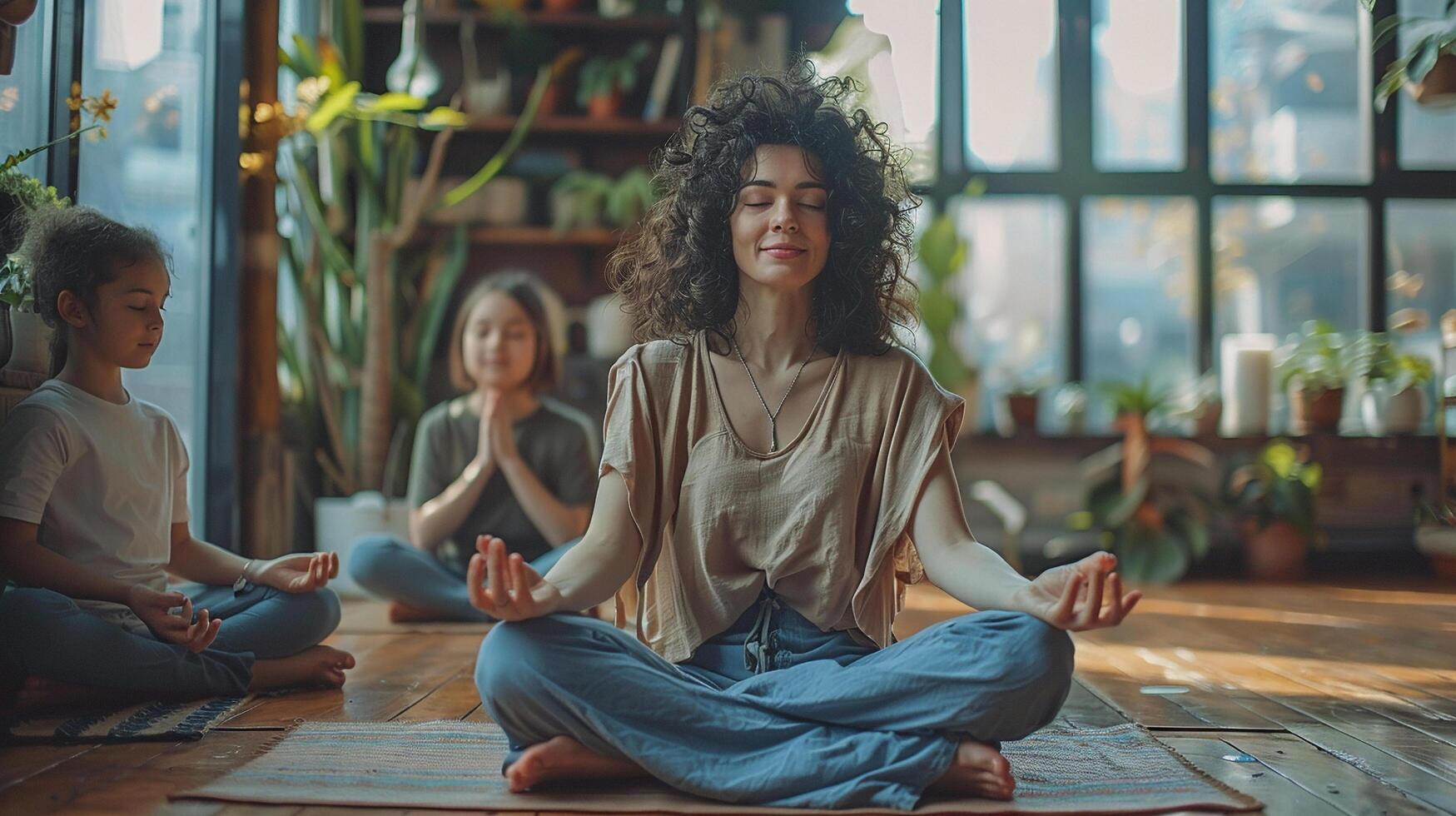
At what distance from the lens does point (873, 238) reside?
1736 millimetres

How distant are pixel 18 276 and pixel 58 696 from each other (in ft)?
2.10

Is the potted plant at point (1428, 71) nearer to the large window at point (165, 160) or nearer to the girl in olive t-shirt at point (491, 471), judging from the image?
the girl in olive t-shirt at point (491, 471)

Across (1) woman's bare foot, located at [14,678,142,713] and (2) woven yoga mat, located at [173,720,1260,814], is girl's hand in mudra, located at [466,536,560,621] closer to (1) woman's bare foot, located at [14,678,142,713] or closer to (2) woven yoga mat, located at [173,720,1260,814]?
(2) woven yoga mat, located at [173,720,1260,814]

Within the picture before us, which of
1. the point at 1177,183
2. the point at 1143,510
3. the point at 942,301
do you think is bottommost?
the point at 1143,510

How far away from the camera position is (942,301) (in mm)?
4641

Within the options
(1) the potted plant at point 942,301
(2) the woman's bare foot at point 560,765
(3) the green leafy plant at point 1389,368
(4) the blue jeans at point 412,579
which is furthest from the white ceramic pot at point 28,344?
(3) the green leafy plant at point 1389,368

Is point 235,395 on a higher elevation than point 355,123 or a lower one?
lower

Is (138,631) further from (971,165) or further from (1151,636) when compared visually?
(971,165)

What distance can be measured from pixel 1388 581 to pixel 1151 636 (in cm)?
200

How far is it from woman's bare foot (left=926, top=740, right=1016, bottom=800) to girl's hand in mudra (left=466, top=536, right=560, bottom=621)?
51cm

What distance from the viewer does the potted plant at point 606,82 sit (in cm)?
443

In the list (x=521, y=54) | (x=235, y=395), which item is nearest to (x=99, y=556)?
(x=235, y=395)

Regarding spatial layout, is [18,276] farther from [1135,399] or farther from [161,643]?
[1135,399]

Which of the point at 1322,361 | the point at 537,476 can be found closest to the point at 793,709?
the point at 537,476
